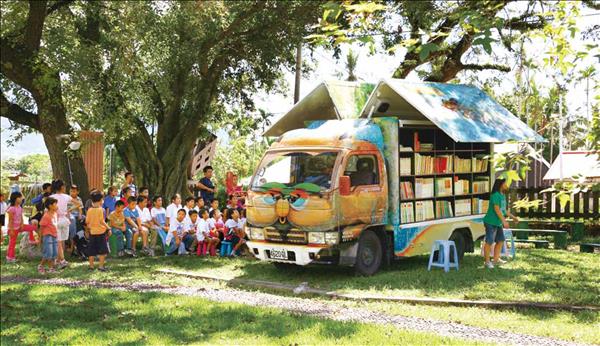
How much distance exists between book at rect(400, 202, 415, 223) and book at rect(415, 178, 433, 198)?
34 cm

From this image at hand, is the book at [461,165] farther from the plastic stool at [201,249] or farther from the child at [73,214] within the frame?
the child at [73,214]

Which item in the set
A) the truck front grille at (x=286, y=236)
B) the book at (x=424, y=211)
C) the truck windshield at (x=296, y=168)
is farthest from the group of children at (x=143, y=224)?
the book at (x=424, y=211)

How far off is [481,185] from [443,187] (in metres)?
1.47

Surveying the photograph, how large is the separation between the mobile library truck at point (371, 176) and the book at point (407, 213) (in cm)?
2

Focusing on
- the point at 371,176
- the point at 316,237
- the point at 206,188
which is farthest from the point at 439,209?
the point at 206,188

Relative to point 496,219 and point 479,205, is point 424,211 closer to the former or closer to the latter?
point 496,219

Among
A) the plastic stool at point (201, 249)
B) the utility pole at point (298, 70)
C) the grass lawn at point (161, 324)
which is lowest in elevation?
the grass lawn at point (161, 324)

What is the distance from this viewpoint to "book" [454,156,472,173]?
15.1m

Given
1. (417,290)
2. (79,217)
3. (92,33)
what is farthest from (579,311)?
(92,33)

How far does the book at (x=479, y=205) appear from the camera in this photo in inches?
605

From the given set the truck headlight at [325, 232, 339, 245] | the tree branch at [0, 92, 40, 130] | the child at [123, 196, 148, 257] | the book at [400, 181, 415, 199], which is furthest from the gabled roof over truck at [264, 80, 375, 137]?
the tree branch at [0, 92, 40, 130]

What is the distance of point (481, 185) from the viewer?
15.7m

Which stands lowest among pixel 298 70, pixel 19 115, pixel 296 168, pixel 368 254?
pixel 368 254

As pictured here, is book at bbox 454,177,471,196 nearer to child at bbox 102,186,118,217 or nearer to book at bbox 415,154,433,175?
book at bbox 415,154,433,175
